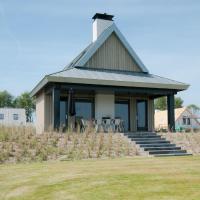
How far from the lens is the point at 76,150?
46.8ft

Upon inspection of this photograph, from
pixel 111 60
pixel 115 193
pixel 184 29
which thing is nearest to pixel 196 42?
pixel 184 29

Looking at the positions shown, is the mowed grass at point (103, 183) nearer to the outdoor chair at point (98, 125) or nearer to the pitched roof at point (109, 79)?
the outdoor chair at point (98, 125)

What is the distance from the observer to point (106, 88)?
787 inches

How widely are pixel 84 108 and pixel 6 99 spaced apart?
72.7m

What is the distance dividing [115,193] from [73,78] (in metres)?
12.4

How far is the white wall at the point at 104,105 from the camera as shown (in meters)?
21.9

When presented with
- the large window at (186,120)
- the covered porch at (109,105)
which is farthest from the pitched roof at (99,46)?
the large window at (186,120)

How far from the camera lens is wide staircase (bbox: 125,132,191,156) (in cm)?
1543

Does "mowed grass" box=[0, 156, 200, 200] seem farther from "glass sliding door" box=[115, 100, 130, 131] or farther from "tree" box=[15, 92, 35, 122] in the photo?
"tree" box=[15, 92, 35, 122]

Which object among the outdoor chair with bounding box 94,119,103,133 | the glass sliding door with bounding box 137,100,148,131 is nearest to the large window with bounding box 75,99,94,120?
the outdoor chair with bounding box 94,119,103,133

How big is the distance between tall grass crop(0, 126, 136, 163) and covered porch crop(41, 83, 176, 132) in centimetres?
401

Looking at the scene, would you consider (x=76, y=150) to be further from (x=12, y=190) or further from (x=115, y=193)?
(x=115, y=193)

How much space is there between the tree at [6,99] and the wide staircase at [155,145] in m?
77.2

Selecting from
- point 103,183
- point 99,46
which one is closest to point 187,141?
point 99,46
